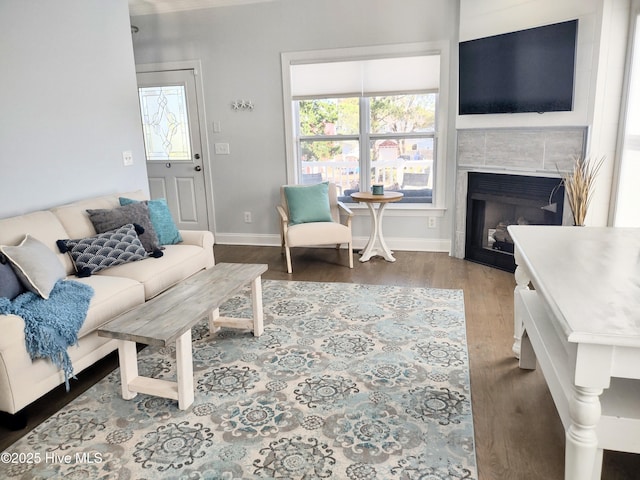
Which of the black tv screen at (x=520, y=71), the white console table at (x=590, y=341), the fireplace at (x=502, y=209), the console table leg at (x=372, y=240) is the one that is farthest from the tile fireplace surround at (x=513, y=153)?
the white console table at (x=590, y=341)

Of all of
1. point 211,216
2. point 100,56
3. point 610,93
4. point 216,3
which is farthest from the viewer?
point 211,216

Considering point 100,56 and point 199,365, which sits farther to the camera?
point 100,56

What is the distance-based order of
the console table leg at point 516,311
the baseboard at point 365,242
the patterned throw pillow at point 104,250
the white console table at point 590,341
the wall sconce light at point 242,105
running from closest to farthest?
the white console table at point 590,341 → the console table leg at point 516,311 → the patterned throw pillow at point 104,250 → the baseboard at point 365,242 → the wall sconce light at point 242,105

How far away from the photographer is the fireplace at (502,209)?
3990mm

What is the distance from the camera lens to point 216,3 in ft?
16.3

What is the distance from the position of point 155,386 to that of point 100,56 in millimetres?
2837

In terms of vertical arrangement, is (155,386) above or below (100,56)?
below

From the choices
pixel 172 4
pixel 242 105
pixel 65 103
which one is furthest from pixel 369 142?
pixel 65 103

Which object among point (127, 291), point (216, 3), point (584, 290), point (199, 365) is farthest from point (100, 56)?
point (584, 290)

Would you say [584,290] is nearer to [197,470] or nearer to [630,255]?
[630,255]

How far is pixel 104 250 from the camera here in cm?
312

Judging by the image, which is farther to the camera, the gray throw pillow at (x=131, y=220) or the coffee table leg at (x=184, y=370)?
the gray throw pillow at (x=131, y=220)

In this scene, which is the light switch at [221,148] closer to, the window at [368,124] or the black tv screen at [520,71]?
the window at [368,124]

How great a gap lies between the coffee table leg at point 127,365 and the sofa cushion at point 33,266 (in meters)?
0.55
